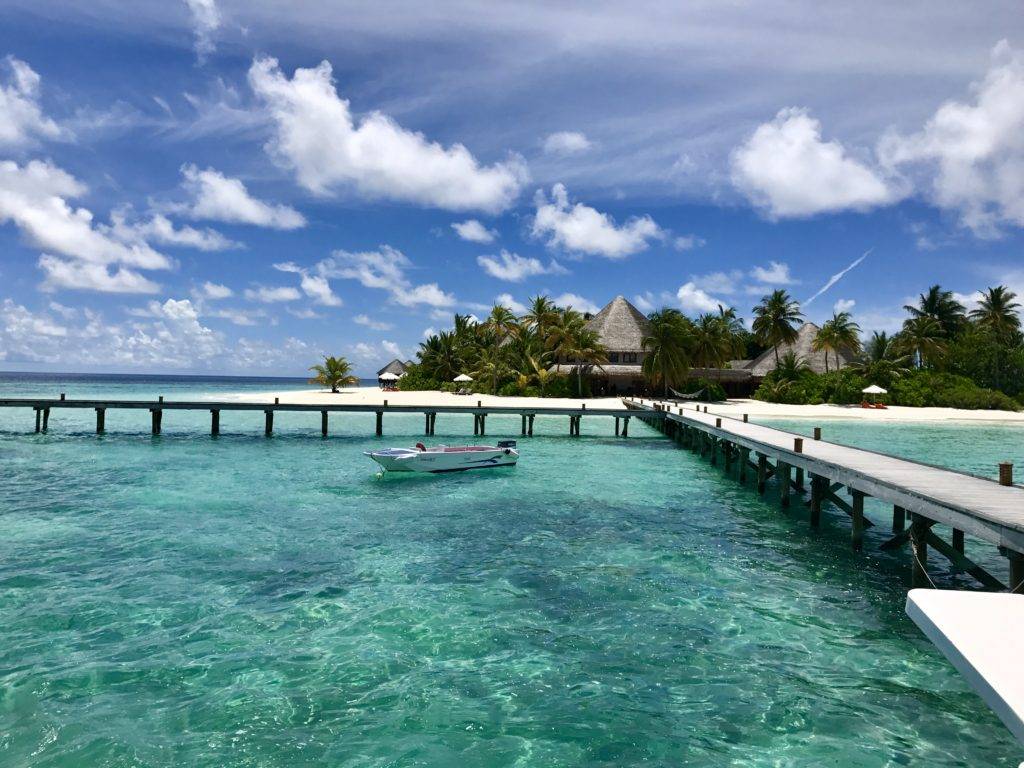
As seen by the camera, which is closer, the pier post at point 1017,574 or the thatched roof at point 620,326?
the pier post at point 1017,574

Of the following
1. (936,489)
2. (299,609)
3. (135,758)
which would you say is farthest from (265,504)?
(936,489)

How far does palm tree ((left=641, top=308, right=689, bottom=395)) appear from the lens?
54312mm

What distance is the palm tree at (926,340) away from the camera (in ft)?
202

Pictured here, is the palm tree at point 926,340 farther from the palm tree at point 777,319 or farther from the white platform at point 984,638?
the white platform at point 984,638

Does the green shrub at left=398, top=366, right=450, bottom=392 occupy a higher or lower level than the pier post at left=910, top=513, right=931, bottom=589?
higher

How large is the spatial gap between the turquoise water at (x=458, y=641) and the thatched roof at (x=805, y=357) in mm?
53465

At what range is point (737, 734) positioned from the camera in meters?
6.27

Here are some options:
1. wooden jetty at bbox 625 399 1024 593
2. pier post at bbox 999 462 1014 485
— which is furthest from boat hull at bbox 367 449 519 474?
pier post at bbox 999 462 1014 485

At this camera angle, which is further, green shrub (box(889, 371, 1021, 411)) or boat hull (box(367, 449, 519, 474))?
green shrub (box(889, 371, 1021, 411))

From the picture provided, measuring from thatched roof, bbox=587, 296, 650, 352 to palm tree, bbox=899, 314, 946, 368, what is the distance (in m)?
23.8

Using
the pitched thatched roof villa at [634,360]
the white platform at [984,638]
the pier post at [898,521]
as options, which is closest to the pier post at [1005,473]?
the pier post at [898,521]

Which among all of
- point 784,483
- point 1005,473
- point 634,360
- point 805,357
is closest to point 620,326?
point 634,360

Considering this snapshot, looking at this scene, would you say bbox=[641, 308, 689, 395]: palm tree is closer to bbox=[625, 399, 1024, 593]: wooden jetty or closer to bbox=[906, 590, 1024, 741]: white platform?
bbox=[625, 399, 1024, 593]: wooden jetty

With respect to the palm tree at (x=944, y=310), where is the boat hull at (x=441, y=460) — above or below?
below
